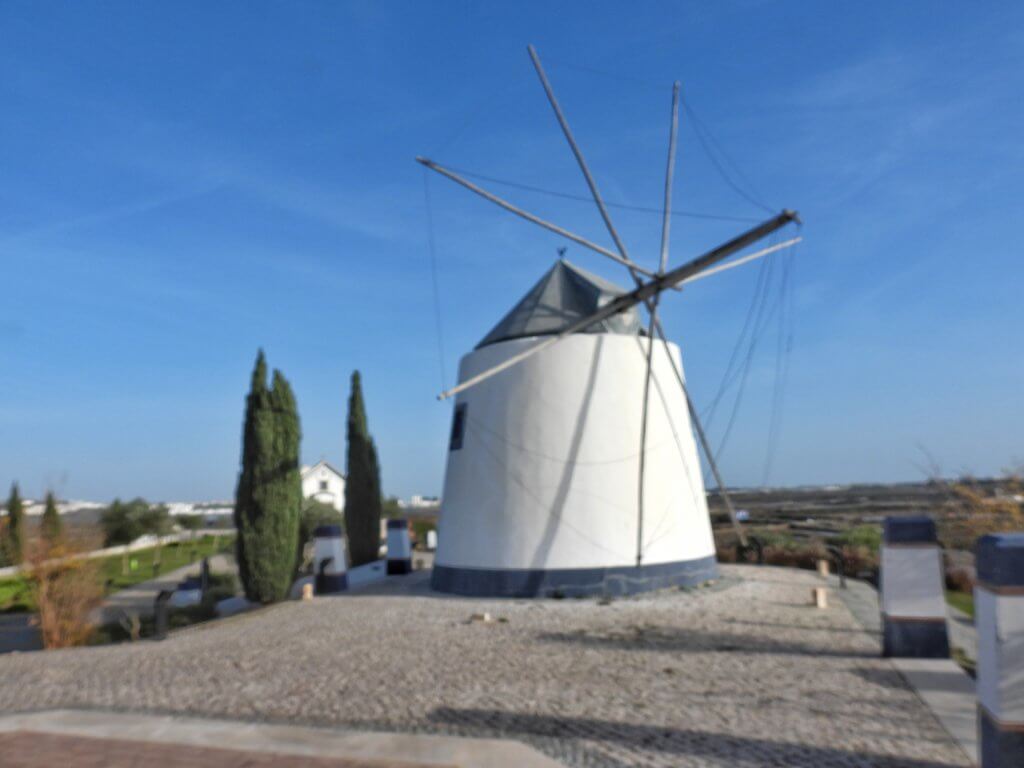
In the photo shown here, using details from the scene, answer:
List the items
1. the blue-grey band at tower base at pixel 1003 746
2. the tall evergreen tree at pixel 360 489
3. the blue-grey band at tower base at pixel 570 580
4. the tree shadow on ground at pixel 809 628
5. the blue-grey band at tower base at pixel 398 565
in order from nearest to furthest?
the blue-grey band at tower base at pixel 1003 746 < the tree shadow on ground at pixel 809 628 < the blue-grey band at tower base at pixel 570 580 < the blue-grey band at tower base at pixel 398 565 < the tall evergreen tree at pixel 360 489

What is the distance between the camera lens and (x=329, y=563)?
15.4m

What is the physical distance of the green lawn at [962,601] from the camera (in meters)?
11.8

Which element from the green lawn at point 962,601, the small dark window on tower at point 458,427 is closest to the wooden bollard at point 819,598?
Answer: the green lawn at point 962,601

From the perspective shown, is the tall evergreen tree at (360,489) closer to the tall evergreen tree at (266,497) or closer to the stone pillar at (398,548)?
the stone pillar at (398,548)

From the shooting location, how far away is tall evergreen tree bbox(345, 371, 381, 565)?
76.2 ft

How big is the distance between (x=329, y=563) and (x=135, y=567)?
62.0ft

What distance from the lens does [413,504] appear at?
377 feet

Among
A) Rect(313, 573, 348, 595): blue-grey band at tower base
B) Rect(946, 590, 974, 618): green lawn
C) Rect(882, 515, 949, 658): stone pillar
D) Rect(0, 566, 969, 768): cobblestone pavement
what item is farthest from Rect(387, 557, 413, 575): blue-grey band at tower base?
Rect(882, 515, 949, 658): stone pillar

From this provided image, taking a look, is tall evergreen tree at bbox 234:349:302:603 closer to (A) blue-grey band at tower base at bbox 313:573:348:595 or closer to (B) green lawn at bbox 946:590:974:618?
(A) blue-grey band at tower base at bbox 313:573:348:595

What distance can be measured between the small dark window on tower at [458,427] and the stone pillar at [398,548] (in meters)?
4.87

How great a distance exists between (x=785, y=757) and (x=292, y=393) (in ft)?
45.2

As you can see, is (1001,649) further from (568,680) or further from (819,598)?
(819,598)

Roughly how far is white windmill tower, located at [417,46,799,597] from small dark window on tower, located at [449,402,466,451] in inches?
2.3

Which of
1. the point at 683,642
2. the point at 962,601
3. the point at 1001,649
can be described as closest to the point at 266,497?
the point at 683,642
